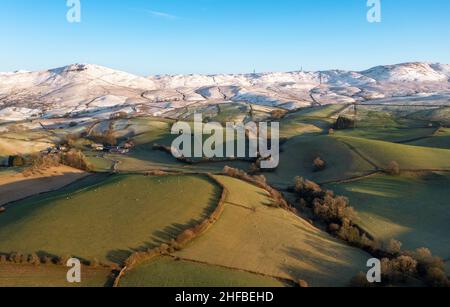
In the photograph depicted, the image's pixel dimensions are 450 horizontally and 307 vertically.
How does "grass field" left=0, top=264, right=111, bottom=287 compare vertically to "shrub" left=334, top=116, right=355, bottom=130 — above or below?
below

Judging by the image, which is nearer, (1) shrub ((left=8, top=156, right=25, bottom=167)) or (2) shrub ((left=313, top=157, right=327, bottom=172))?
(2) shrub ((left=313, top=157, right=327, bottom=172))

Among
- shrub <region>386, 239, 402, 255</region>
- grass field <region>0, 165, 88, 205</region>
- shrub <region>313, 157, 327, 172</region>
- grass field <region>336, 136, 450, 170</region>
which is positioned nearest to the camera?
shrub <region>386, 239, 402, 255</region>

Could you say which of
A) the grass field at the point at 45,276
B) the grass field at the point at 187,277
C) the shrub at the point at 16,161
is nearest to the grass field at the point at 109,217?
the grass field at the point at 45,276

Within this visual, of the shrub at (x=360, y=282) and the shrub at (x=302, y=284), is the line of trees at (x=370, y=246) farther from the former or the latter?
the shrub at (x=302, y=284)

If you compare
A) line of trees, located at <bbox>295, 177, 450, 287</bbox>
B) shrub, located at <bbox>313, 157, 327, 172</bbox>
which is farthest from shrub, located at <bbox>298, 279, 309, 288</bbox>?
shrub, located at <bbox>313, 157, 327, 172</bbox>

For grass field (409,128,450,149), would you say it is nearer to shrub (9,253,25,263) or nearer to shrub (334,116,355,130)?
shrub (334,116,355,130)

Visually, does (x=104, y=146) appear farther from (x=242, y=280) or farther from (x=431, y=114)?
(x=431, y=114)
